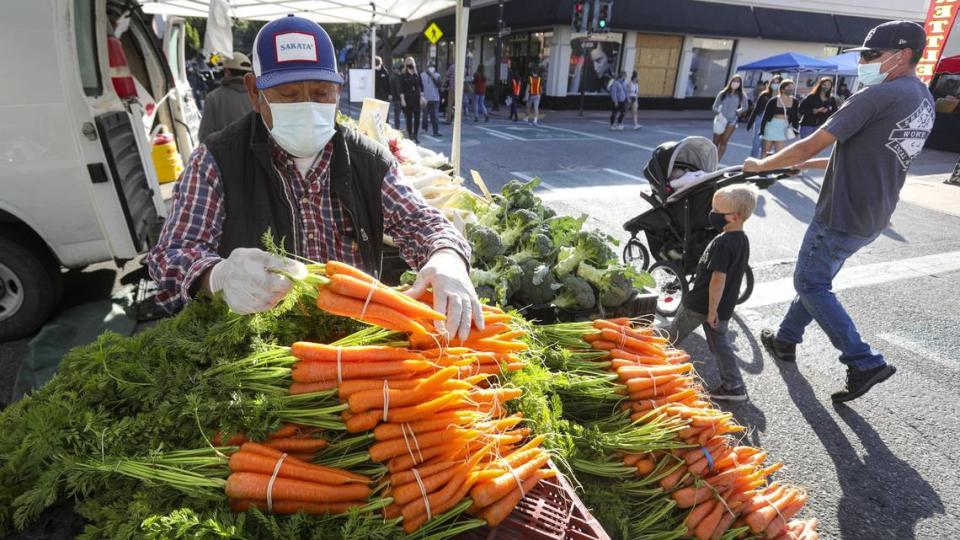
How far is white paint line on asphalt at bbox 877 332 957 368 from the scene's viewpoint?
4.56 meters

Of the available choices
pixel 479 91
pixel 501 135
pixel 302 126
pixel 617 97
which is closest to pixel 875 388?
pixel 302 126

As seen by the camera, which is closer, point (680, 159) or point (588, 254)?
point (588, 254)

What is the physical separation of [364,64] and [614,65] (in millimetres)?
23677

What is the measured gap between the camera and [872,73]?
3766 millimetres

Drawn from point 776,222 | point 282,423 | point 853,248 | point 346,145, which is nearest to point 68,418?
point 282,423

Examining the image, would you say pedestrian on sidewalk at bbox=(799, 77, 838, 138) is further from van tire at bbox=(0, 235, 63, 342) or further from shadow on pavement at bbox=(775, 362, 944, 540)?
van tire at bbox=(0, 235, 63, 342)

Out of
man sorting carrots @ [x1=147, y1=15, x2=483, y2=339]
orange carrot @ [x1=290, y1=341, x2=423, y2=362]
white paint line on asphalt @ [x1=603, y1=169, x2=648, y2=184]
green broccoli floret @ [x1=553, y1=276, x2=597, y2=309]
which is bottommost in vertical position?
white paint line on asphalt @ [x1=603, y1=169, x2=648, y2=184]

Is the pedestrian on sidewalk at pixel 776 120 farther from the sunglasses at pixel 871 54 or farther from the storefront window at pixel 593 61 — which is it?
the storefront window at pixel 593 61

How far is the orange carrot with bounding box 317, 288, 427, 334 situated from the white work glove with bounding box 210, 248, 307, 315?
111mm

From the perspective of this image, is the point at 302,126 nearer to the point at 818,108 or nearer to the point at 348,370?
the point at 348,370

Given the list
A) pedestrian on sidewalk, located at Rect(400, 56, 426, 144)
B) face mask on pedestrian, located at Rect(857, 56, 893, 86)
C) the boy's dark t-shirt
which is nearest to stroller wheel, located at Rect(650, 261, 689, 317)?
the boy's dark t-shirt

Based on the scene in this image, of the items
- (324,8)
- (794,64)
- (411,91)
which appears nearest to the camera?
(324,8)

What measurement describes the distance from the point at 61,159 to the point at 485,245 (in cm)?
337

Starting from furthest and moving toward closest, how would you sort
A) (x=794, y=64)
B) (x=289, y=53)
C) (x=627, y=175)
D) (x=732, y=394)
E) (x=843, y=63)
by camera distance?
(x=843, y=63) < (x=794, y=64) < (x=627, y=175) < (x=732, y=394) < (x=289, y=53)
